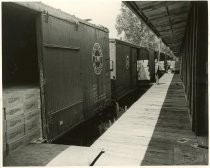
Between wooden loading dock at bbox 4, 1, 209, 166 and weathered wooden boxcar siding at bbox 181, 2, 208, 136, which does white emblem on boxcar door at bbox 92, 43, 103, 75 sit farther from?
weathered wooden boxcar siding at bbox 181, 2, 208, 136

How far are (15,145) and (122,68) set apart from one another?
27.7 ft

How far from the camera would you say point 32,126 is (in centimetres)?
507

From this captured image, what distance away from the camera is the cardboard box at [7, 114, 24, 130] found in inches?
175

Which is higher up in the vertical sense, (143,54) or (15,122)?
(143,54)

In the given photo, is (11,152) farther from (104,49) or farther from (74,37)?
(104,49)

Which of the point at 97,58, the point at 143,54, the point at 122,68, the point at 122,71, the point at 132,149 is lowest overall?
the point at 132,149

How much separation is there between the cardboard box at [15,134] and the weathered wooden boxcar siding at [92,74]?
2595mm

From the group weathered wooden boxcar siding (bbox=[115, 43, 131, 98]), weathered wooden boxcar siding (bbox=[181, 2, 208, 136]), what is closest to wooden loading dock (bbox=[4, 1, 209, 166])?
weathered wooden boxcar siding (bbox=[181, 2, 208, 136])

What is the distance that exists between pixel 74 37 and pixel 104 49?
2.55 meters

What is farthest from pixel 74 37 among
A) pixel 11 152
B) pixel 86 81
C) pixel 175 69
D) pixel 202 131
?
pixel 175 69

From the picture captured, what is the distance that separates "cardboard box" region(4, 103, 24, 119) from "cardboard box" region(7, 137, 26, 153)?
0.48 metres

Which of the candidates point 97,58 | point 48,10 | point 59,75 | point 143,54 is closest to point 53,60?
point 59,75

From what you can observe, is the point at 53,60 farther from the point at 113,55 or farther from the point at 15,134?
the point at 113,55

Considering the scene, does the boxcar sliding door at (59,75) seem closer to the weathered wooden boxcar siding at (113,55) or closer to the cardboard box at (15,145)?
the cardboard box at (15,145)
